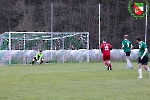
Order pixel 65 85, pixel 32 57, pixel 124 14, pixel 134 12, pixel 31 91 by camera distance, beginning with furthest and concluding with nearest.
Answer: pixel 124 14
pixel 134 12
pixel 32 57
pixel 65 85
pixel 31 91

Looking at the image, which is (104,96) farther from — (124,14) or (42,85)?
(124,14)

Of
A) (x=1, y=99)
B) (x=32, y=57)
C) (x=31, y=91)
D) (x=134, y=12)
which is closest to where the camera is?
(x=1, y=99)

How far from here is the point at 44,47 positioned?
36094 mm

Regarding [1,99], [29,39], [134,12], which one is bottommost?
[1,99]

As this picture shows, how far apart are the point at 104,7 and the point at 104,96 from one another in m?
45.3

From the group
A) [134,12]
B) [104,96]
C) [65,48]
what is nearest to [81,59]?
[65,48]

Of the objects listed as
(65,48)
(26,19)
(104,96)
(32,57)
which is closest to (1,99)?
(104,96)

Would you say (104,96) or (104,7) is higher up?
→ (104,7)

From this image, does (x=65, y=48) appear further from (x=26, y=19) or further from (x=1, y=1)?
(x=1, y=1)

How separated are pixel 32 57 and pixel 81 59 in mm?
4076

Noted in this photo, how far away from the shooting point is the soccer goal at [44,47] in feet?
107

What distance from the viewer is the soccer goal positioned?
32562 millimetres

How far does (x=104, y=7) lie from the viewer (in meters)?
56.8

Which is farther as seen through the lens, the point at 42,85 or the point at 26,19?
the point at 26,19
